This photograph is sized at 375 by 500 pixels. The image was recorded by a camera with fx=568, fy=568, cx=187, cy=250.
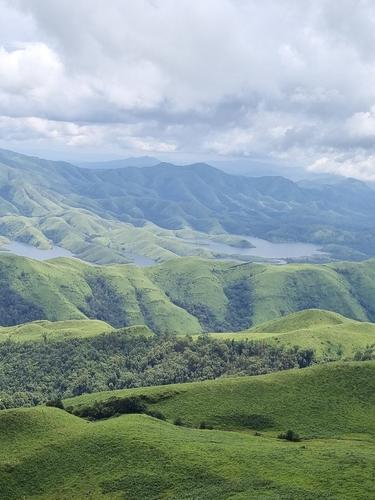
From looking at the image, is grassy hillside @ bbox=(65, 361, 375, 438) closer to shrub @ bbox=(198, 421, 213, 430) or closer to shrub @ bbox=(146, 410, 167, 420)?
shrub @ bbox=(146, 410, 167, 420)

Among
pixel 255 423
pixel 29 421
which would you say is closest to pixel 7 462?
pixel 29 421

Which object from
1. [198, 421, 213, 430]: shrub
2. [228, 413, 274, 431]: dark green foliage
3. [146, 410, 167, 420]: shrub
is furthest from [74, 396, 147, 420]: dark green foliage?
[228, 413, 274, 431]: dark green foliage

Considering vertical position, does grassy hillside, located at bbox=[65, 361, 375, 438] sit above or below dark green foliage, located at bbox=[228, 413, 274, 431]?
above

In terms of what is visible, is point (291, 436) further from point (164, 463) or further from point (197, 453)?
point (164, 463)

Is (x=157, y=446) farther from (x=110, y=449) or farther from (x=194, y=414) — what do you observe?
(x=194, y=414)

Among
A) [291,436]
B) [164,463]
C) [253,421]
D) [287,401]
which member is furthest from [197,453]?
[287,401]

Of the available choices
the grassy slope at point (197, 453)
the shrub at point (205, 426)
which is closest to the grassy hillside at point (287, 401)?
the grassy slope at point (197, 453)

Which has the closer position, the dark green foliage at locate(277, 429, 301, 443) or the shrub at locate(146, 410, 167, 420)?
the dark green foliage at locate(277, 429, 301, 443)
